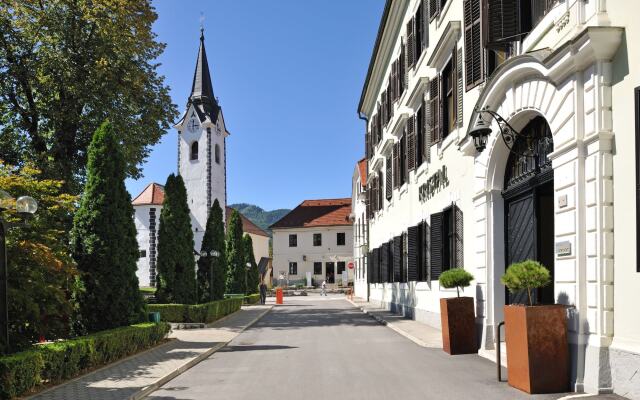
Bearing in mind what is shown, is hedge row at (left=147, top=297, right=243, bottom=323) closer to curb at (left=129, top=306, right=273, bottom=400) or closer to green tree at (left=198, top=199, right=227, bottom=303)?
green tree at (left=198, top=199, right=227, bottom=303)

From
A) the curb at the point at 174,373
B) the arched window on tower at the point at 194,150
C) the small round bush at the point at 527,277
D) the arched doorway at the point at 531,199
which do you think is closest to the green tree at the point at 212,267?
the curb at the point at 174,373

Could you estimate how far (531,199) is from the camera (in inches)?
426

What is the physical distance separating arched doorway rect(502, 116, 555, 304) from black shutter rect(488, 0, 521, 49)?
1562 mm

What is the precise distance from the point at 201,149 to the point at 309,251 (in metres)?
21.6

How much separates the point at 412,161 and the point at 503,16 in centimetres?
1076

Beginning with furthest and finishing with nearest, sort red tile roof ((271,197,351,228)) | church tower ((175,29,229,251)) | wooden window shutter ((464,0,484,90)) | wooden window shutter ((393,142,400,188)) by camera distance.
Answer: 1. red tile roof ((271,197,351,228))
2. church tower ((175,29,229,251))
3. wooden window shutter ((393,142,400,188))
4. wooden window shutter ((464,0,484,90))

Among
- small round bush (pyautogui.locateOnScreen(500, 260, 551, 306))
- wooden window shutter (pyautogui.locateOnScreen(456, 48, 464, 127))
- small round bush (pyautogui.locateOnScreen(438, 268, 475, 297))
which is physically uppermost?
wooden window shutter (pyautogui.locateOnScreen(456, 48, 464, 127))

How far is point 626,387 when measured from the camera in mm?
7121

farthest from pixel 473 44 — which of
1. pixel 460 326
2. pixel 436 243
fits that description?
pixel 436 243

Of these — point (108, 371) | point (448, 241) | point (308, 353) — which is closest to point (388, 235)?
point (448, 241)

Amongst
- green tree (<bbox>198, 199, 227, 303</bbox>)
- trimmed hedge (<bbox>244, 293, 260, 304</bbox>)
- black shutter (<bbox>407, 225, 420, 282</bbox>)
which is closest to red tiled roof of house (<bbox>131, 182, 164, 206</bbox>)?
trimmed hedge (<bbox>244, 293, 260, 304</bbox>)

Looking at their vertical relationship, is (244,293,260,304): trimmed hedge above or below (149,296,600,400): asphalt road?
below

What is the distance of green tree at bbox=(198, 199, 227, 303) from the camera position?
28.8 m

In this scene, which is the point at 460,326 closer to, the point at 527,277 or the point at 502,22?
the point at 527,277
